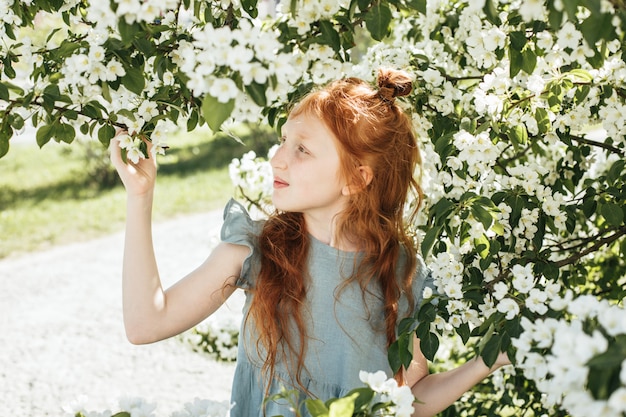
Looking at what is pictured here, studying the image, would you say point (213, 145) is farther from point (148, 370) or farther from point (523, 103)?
point (523, 103)

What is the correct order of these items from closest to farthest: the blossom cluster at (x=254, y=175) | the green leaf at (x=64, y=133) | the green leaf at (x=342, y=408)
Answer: the green leaf at (x=342, y=408), the green leaf at (x=64, y=133), the blossom cluster at (x=254, y=175)

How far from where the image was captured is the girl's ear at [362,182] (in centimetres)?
193

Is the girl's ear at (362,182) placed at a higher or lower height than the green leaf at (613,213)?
higher

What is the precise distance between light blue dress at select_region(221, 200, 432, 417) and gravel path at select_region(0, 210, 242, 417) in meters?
1.11

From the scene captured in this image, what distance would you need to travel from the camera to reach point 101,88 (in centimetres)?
155

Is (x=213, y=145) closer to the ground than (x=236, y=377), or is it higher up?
higher up

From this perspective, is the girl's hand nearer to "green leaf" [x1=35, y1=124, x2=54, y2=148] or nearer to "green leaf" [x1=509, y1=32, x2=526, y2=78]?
"green leaf" [x1=35, y1=124, x2=54, y2=148]

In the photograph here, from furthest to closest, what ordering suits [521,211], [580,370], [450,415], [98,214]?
1. [98,214]
2. [450,415]
3. [521,211]
4. [580,370]

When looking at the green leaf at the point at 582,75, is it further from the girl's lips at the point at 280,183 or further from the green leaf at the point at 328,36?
the girl's lips at the point at 280,183

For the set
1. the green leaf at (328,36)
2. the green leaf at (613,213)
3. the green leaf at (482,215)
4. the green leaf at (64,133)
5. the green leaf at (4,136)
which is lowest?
the green leaf at (482,215)

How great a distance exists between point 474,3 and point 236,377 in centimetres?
121

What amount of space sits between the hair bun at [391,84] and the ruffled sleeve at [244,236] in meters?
0.49

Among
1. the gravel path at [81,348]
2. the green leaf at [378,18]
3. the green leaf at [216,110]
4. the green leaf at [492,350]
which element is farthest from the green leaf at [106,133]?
the gravel path at [81,348]

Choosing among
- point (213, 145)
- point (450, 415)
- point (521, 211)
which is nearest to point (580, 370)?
point (521, 211)
